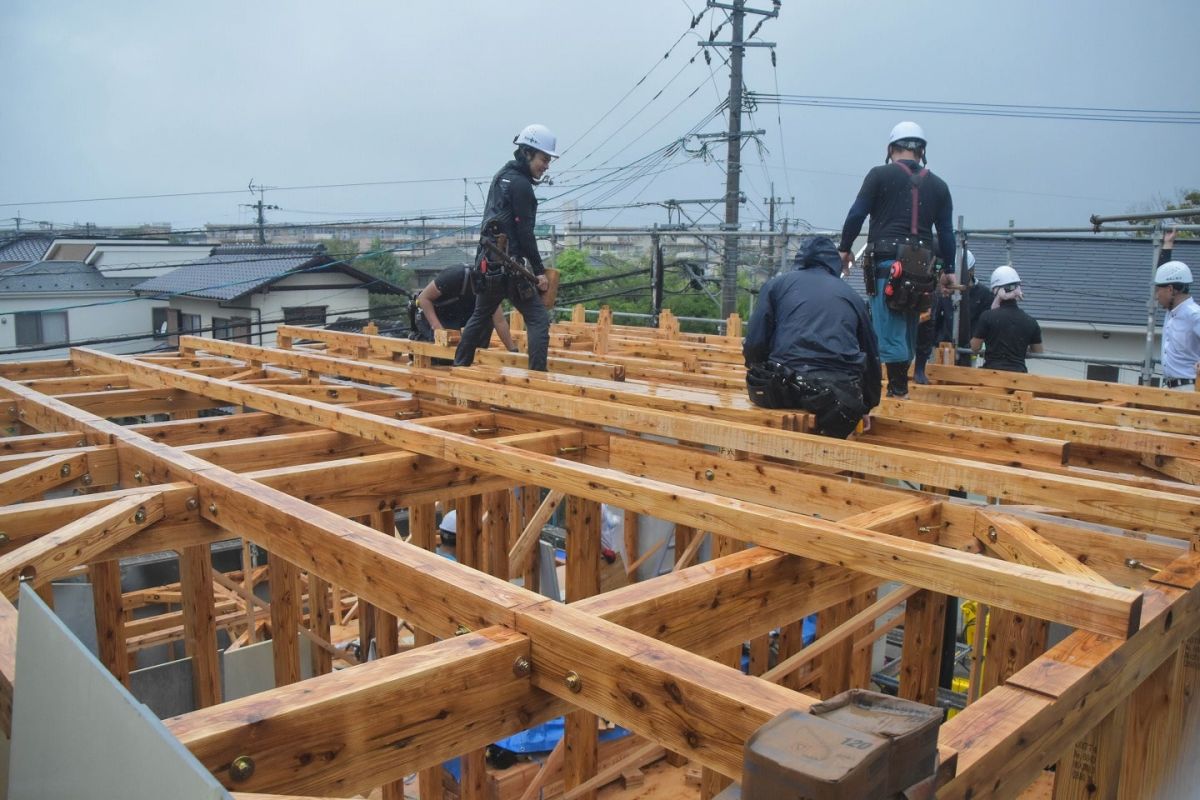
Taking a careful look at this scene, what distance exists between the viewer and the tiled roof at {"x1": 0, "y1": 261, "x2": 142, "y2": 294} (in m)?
24.8

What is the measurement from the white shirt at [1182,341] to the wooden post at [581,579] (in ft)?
17.3

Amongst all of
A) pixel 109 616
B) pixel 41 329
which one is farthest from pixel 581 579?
pixel 41 329

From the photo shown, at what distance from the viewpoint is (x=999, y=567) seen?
2.45 meters

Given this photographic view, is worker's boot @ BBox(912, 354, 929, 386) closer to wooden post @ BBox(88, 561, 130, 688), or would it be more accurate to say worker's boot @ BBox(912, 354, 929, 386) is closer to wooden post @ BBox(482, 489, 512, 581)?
wooden post @ BBox(482, 489, 512, 581)

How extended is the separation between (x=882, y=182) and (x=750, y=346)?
174 centimetres

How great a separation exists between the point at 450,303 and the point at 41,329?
789 inches

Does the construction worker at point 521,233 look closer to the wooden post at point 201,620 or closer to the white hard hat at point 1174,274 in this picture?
the wooden post at point 201,620

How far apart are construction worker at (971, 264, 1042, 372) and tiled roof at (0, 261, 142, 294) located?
2443 cm

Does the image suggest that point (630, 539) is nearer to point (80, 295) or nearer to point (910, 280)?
point (910, 280)

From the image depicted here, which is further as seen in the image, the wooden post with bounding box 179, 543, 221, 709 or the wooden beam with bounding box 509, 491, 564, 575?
the wooden beam with bounding box 509, 491, 564, 575

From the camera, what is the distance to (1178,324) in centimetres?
707

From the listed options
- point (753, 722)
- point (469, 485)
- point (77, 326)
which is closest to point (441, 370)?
point (469, 485)

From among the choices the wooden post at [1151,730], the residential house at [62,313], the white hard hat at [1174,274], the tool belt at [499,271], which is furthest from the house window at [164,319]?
the wooden post at [1151,730]

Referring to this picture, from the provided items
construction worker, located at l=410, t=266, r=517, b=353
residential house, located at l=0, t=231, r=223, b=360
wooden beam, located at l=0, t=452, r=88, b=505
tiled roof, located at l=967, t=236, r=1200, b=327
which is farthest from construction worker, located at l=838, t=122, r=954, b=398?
residential house, located at l=0, t=231, r=223, b=360
